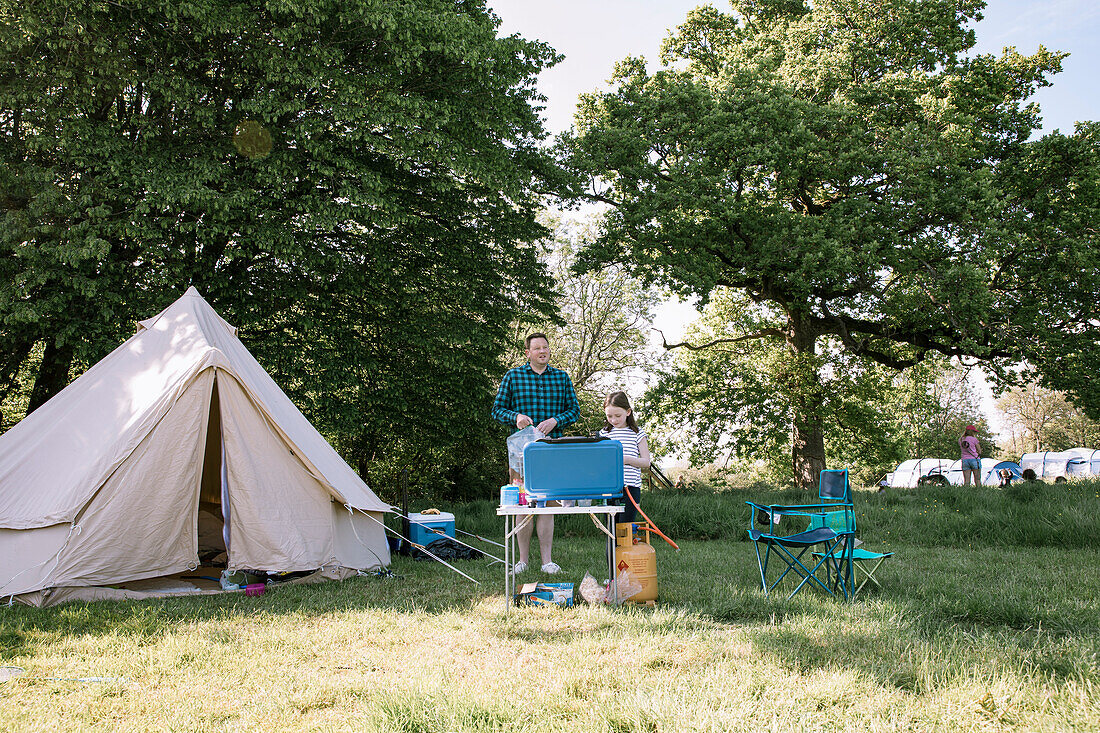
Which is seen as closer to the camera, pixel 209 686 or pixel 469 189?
pixel 209 686

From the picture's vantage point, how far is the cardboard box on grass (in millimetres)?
4051

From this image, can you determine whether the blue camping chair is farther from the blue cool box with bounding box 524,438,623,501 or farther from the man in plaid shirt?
the man in plaid shirt

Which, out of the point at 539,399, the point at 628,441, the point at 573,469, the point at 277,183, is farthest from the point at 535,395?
the point at 277,183

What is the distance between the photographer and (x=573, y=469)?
379cm

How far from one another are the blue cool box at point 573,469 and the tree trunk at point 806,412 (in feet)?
36.1

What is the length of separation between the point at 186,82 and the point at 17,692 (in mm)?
7654

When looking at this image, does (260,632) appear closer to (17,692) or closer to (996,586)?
(17,692)

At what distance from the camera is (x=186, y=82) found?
852cm

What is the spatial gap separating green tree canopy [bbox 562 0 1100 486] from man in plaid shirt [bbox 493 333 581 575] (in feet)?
23.0

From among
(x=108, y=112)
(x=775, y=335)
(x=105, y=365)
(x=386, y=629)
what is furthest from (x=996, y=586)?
A: (x=775, y=335)

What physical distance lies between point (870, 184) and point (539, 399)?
10.2 m

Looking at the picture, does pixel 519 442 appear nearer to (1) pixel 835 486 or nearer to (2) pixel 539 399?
(2) pixel 539 399

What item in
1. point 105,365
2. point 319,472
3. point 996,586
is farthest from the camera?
point 105,365

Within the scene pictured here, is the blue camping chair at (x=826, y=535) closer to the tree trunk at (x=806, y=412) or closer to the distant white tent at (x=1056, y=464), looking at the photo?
the tree trunk at (x=806, y=412)
